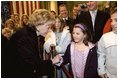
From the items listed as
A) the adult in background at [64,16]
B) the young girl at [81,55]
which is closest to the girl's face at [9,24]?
the adult in background at [64,16]

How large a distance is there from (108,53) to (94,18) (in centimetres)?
67

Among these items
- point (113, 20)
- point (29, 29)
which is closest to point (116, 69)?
point (113, 20)

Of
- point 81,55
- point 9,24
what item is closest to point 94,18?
point 81,55

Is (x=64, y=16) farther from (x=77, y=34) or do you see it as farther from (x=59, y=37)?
(x=77, y=34)

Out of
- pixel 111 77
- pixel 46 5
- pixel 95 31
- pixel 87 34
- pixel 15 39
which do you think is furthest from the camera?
pixel 46 5

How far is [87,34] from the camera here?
176 cm

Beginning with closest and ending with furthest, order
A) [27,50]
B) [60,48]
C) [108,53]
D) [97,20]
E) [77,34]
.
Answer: [27,50], [108,53], [77,34], [60,48], [97,20]

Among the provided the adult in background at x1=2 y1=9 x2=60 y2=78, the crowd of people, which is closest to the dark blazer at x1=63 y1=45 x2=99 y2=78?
the crowd of people

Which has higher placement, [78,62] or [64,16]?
[64,16]

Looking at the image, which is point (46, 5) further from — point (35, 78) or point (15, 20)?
point (35, 78)

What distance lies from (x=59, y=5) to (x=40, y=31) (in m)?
1.08

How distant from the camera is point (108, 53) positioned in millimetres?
1592

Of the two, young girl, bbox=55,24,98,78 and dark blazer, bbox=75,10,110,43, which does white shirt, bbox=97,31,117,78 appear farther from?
dark blazer, bbox=75,10,110,43

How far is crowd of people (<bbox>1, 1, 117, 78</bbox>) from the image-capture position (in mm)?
1403
